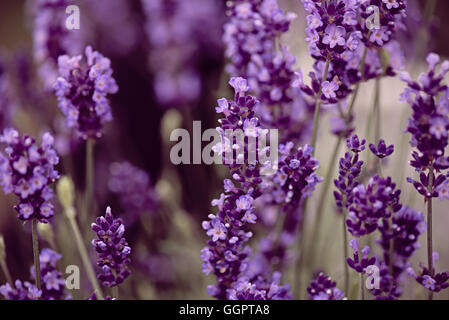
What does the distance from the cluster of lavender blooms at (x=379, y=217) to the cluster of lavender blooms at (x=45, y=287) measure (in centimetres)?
68

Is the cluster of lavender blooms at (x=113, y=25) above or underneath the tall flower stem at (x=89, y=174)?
above

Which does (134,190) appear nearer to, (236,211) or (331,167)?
(331,167)

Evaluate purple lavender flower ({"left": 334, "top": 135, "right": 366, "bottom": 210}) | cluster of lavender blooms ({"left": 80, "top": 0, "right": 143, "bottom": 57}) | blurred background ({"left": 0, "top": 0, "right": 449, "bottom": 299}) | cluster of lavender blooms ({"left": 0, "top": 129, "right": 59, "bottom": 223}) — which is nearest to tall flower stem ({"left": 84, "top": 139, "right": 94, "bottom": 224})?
blurred background ({"left": 0, "top": 0, "right": 449, "bottom": 299})

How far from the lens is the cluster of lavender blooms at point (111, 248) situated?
117 cm

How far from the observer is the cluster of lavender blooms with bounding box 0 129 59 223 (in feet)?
3.73

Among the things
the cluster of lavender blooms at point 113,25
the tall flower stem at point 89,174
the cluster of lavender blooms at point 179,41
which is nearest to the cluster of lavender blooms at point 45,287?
the tall flower stem at point 89,174

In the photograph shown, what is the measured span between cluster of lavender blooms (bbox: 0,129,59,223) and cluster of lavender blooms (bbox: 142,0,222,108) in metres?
1.25

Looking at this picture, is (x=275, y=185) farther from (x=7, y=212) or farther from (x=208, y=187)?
(x=7, y=212)

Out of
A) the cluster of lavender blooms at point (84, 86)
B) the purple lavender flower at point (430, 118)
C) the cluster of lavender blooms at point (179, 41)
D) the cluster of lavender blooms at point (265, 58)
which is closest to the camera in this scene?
the purple lavender flower at point (430, 118)

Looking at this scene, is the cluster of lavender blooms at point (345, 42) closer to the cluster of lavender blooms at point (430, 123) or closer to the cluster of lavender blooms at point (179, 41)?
the cluster of lavender blooms at point (430, 123)

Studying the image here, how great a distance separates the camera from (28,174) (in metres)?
1.15

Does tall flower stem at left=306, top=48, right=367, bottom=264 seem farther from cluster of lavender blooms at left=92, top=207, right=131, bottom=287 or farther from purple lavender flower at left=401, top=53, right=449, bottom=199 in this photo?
cluster of lavender blooms at left=92, top=207, right=131, bottom=287

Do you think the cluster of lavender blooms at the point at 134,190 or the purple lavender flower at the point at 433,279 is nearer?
the purple lavender flower at the point at 433,279

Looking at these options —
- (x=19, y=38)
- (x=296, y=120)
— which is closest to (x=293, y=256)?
(x=296, y=120)
